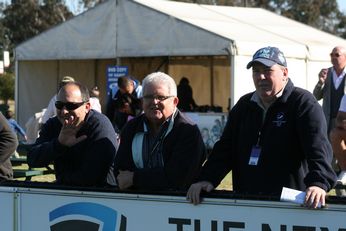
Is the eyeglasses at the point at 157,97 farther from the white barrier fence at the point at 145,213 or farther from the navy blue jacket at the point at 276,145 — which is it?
the white barrier fence at the point at 145,213

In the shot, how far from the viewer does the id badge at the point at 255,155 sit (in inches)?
177

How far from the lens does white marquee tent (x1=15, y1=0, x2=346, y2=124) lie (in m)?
17.2

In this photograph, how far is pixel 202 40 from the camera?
17.1 metres

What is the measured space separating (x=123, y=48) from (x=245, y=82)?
3.62 m

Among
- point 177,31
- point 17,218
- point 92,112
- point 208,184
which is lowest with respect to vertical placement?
point 17,218

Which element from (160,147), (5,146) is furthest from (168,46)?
(160,147)

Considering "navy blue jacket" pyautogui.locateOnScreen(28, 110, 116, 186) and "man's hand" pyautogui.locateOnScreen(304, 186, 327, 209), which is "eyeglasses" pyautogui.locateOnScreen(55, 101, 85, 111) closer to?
"navy blue jacket" pyautogui.locateOnScreen(28, 110, 116, 186)

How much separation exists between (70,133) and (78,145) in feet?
0.33

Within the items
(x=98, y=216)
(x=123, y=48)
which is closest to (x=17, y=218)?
(x=98, y=216)

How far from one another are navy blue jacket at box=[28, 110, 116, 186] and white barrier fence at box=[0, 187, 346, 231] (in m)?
0.24

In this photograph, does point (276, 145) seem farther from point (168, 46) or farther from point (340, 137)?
point (168, 46)

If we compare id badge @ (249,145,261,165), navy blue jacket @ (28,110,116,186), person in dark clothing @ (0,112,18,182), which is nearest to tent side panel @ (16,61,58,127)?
person in dark clothing @ (0,112,18,182)

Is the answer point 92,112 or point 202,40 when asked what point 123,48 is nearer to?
point 202,40

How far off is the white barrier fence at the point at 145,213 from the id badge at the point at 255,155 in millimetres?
381
